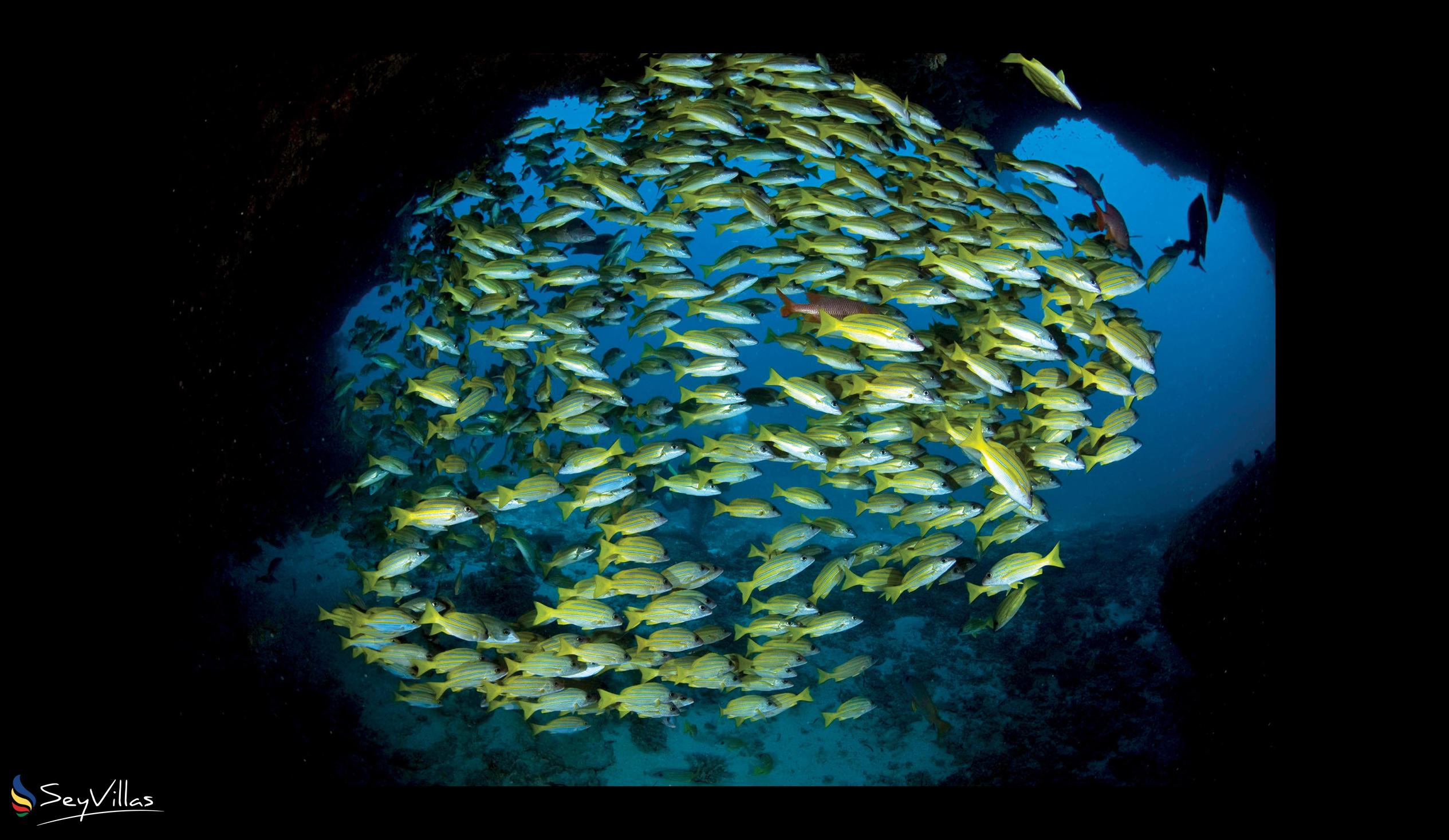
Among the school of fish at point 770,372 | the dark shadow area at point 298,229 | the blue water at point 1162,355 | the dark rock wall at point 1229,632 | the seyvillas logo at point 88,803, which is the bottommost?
the dark rock wall at point 1229,632

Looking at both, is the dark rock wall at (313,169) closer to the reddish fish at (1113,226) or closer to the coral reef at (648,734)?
the reddish fish at (1113,226)

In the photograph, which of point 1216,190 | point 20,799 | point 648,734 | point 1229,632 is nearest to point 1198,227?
point 1216,190

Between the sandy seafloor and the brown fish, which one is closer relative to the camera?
the brown fish

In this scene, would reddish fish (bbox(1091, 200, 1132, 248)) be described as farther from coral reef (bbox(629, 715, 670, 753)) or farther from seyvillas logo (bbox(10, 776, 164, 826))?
seyvillas logo (bbox(10, 776, 164, 826))

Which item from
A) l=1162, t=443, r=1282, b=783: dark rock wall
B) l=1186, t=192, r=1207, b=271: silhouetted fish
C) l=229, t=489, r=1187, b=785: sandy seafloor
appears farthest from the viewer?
l=1162, t=443, r=1282, b=783: dark rock wall

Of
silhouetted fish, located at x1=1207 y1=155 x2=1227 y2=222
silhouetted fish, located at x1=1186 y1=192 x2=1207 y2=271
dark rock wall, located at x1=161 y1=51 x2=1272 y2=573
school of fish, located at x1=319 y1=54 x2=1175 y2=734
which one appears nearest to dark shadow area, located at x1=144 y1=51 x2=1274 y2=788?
dark rock wall, located at x1=161 y1=51 x2=1272 y2=573

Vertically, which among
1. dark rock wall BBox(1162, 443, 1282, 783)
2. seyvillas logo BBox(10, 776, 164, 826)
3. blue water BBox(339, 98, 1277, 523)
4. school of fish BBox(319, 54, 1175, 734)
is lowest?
dark rock wall BBox(1162, 443, 1282, 783)

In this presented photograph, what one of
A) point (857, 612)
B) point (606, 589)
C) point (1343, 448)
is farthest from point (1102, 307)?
point (857, 612)

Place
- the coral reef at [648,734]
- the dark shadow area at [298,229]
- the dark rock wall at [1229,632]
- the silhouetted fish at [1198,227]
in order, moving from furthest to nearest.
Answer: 1. the dark rock wall at [1229,632]
2. the coral reef at [648,734]
3. the dark shadow area at [298,229]
4. the silhouetted fish at [1198,227]

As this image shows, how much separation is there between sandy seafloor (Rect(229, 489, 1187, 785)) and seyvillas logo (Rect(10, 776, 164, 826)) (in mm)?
1613

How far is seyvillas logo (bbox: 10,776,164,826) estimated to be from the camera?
155 inches

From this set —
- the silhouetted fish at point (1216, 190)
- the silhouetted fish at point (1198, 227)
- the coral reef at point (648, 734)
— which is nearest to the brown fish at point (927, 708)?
the coral reef at point (648, 734)

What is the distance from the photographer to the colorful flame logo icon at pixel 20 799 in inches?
158

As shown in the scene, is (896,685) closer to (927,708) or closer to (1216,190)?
(927,708)
